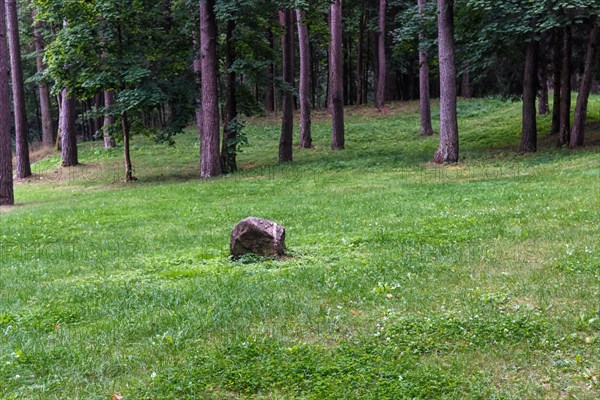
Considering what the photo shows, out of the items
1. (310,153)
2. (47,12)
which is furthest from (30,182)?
(310,153)

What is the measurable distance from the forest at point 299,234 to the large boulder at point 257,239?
0.16 m

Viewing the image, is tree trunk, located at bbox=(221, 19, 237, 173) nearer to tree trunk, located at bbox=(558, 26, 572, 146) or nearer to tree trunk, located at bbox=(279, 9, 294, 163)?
tree trunk, located at bbox=(279, 9, 294, 163)

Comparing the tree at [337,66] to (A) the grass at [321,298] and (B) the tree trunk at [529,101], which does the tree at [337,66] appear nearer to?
(B) the tree trunk at [529,101]

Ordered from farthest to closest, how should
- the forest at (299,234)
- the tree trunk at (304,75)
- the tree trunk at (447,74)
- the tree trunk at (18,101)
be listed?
1. the tree trunk at (18,101)
2. the tree trunk at (304,75)
3. the tree trunk at (447,74)
4. the forest at (299,234)

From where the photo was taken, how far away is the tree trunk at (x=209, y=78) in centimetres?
2264

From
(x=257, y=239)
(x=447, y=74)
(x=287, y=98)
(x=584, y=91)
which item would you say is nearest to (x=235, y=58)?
(x=287, y=98)

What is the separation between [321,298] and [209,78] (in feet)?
56.5

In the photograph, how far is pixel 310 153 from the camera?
28.2 m

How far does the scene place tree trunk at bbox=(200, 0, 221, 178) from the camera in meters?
22.6

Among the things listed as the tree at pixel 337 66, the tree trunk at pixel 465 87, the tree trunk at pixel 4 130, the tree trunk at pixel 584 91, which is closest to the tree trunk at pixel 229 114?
the tree at pixel 337 66

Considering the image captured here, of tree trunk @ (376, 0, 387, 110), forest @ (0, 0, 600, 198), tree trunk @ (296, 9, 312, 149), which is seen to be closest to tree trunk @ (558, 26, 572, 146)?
forest @ (0, 0, 600, 198)

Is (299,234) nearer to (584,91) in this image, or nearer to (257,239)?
(257,239)

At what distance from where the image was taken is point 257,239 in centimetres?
899

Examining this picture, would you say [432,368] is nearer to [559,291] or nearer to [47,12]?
[559,291]
